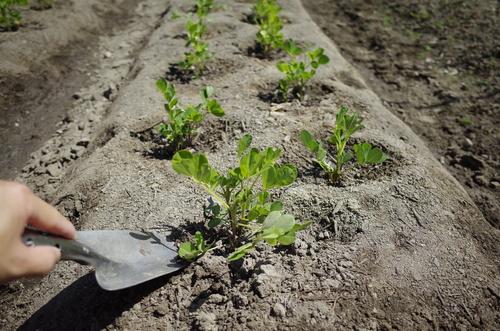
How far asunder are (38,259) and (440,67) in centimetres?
468

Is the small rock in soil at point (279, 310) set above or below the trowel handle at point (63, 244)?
below

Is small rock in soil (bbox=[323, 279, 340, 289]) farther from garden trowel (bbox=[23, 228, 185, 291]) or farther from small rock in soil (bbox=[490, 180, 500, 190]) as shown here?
small rock in soil (bbox=[490, 180, 500, 190])

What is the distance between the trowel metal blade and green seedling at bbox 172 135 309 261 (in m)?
0.12

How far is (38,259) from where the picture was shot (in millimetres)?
1271

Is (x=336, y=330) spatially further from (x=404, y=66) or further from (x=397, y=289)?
(x=404, y=66)

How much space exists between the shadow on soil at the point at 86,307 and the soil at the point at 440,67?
95.5 inches

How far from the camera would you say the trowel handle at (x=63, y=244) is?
4.31 feet

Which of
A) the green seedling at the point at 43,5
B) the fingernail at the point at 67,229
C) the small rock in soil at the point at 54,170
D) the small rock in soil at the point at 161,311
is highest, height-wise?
the fingernail at the point at 67,229

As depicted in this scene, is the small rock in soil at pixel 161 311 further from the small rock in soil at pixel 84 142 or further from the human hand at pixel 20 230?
the small rock in soil at pixel 84 142

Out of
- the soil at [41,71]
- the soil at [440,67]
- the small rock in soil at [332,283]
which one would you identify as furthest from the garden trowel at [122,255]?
the soil at [440,67]

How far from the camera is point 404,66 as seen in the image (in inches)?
181

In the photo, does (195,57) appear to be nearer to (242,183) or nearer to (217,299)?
(242,183)

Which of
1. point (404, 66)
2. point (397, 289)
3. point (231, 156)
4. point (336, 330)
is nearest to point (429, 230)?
point (397, 289)

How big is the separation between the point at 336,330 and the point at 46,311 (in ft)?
4.52
